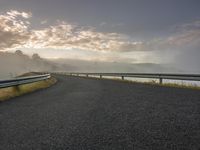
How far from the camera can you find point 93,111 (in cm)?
762

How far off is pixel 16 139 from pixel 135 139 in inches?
94.7

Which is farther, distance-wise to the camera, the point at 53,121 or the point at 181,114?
the point at 181,114

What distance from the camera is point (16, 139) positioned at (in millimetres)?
4859

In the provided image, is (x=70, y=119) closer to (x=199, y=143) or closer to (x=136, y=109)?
(x=136, y=109)

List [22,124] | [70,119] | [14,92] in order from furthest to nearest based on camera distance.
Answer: [14,92] → [70,119] → [22,124]

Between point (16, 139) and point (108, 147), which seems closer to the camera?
point (108, 147)

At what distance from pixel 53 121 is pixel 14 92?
7.89 meters

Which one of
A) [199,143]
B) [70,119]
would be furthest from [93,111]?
[199,143]

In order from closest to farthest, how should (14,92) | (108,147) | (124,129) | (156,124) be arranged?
(108,147) < (124,129) < (156,124) < (14,92)

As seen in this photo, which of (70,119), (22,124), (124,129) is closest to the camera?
(124,129)

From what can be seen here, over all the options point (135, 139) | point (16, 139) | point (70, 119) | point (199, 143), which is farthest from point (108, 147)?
point (70, 119)

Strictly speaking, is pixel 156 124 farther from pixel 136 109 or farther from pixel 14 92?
pixel 14 92

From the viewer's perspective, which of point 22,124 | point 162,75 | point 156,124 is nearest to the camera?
point 156,124

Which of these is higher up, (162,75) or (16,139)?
(162,75)
